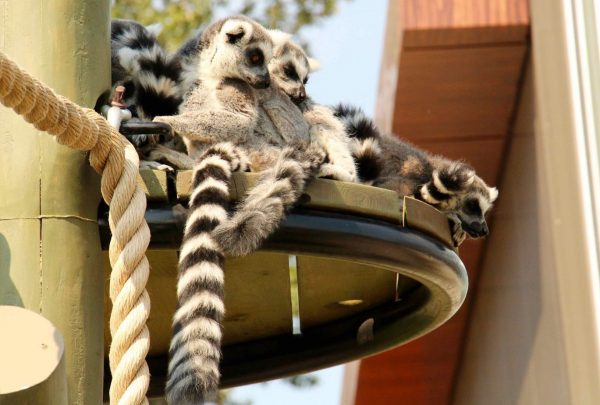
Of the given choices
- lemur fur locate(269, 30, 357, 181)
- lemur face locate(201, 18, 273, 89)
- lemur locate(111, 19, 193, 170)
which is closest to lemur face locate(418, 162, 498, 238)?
lemur fur locate(269, 30, 357, 181)

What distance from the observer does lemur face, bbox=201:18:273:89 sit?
402 cm

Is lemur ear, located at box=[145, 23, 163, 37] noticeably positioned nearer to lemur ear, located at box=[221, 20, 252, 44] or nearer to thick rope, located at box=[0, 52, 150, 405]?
lemur ear, located at box=[221, 20, 252, 44]

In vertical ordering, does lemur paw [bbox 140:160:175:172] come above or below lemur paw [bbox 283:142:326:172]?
below

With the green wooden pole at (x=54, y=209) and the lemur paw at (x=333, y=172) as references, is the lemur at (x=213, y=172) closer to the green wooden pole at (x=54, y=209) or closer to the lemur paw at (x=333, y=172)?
the lemur paw at (x=333, y=172)

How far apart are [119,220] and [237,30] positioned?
1.95m

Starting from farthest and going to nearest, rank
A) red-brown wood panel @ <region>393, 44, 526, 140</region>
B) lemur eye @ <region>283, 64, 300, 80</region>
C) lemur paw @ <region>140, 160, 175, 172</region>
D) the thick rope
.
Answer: red-brown wood panel @ <region>393, 44, 526, 140</region>
lemur eye @ <region>283, 64, 300, 80</region>
lemur paw @ <region>140, 160, 175, 172</region>
the thick rope

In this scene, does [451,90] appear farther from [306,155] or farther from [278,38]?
[306,155]

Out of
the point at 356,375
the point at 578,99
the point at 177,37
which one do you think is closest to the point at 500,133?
the point at 578,99

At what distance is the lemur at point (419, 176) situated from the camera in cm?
374

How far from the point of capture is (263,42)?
4461 mm

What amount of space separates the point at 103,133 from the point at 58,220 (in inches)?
9.8

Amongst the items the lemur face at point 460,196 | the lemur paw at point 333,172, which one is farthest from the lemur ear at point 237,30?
the lemur paw at point 333,172

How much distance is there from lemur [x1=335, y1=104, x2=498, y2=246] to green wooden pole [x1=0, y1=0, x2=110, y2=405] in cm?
106

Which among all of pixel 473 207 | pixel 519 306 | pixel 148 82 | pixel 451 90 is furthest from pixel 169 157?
pixel 519 306
